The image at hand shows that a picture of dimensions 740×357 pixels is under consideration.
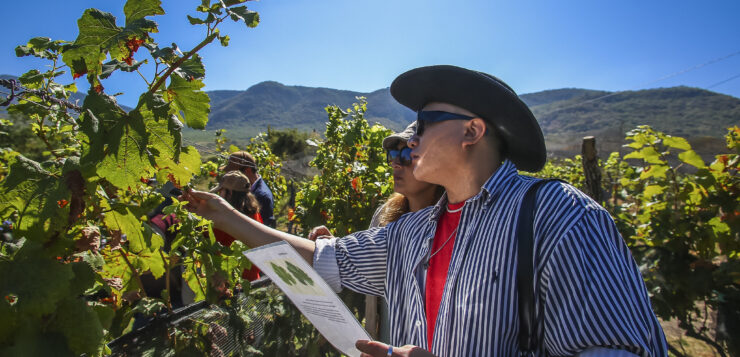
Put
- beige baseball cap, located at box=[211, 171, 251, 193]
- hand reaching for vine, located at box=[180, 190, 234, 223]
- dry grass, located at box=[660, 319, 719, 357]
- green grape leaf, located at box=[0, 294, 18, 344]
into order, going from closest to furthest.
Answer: green grape leaf, located at box=[0, 294, 18, 344]
hand reaching for vine, located at box=[180, 190, 234, 223]
beige baseball cap, located at box=[211, 171, 251, 193]
dry grass, located at box=[660, 319, 719, 357]

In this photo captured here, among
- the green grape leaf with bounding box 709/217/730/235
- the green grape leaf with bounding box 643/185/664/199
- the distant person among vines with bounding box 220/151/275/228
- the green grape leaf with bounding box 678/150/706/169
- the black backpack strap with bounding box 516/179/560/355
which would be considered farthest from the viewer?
the distant person among vines with bounding box 220/151/275/228

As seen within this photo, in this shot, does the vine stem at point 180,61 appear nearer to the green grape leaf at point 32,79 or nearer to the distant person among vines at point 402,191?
the green grape leaf at point 32,79

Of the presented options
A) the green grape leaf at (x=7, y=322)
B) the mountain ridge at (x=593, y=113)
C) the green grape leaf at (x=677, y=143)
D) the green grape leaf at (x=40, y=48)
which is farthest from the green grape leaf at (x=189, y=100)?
the mountain ridge at (x=593, y=113)

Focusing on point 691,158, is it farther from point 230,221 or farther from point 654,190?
point 230,221

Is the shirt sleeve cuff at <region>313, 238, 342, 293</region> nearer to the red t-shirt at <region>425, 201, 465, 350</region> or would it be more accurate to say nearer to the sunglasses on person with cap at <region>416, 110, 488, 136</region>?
the red t-shirt at <region>425, 201, 465, 350</region>

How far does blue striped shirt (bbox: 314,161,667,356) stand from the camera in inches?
36.6

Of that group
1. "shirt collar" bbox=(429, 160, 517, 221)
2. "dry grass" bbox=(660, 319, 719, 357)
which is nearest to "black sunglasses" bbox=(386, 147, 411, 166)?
"shirt collar" bbox=(429, 160, 517, 221)

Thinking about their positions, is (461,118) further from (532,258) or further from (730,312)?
(730,312)

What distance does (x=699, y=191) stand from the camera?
3.56m

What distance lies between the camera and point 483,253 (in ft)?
3.95

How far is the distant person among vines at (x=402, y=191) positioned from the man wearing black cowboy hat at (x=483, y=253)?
2.75ft

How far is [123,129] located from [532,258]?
1167 mm

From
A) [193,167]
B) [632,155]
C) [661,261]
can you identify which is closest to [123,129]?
[193,167]

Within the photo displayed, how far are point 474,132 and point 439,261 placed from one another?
546 millimetres
